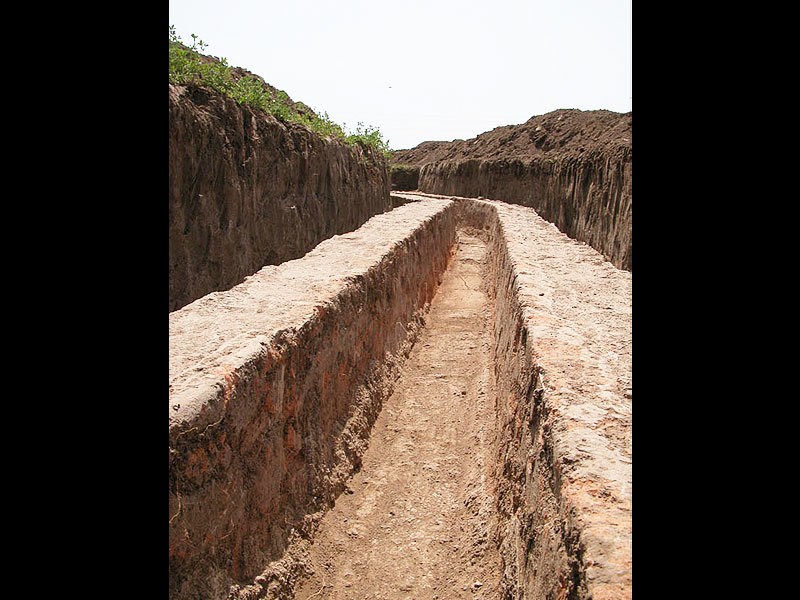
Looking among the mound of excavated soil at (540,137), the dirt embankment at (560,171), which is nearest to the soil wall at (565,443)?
the dirt embankment at (560,171)

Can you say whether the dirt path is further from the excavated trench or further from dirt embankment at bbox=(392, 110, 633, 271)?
dirt embankment at bbox=(392, 110, 633, 271)

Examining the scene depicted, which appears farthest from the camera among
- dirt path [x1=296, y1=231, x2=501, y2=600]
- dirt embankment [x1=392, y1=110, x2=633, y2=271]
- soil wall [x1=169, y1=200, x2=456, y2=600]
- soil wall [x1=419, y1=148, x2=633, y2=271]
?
dirt embankment [x1=392, y1=110, x2=633, y2=271]

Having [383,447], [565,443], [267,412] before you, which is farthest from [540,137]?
[565,443]

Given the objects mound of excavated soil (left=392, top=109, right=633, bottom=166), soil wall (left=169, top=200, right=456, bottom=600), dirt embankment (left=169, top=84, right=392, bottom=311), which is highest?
mound of excavated soil (left=392, top=109, right=633, bottom=166)

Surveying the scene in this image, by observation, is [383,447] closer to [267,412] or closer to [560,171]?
[267,412]

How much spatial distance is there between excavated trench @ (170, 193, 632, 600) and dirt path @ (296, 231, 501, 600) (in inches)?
0.5

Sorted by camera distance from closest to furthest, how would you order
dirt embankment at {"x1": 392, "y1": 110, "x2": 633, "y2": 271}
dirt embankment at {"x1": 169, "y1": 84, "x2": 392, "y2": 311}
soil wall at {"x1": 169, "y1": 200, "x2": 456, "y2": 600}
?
soil wall at {"x1": 169, "y1": 200, "x2": 456, "y2": 600} → dirt embankment at {"x1": 169, "y1": 84, "x2": 392, "y2": 311} → dirt embankment at {"x1": 392, "y1": 110, "x2": 633, "y2": 271}

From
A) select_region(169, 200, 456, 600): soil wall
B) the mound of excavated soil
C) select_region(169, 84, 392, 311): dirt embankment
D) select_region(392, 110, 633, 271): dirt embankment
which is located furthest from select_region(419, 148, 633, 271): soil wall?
select_region(169, 84, 392, 311): dirt embankment

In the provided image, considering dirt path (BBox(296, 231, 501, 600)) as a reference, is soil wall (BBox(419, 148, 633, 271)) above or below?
above

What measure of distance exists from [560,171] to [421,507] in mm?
10790

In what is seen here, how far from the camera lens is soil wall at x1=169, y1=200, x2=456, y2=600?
7.64 feet

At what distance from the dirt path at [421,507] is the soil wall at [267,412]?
0.17 metres

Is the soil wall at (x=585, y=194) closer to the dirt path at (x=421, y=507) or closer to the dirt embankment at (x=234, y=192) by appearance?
the dirt path at (x=421, y=507)

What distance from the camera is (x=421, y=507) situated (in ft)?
12.4
